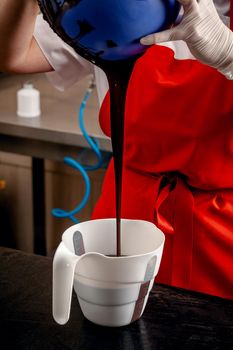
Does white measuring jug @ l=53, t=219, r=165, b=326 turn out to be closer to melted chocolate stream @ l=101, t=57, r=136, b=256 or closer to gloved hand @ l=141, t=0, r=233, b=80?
melted chocolate stream @ l=101, t=57, r=136, b=256

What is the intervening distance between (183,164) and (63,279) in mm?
412

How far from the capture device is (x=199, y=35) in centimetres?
90

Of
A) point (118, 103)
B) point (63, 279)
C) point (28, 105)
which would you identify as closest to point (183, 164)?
point (118, 103)

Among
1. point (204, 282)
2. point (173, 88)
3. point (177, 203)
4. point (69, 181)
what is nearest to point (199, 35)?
point (173, 88)

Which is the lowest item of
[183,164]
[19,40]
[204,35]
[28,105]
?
[28,105]

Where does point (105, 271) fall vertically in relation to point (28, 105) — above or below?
above

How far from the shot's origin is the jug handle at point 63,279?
0.80 meters

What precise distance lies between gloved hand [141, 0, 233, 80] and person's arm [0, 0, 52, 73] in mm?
329

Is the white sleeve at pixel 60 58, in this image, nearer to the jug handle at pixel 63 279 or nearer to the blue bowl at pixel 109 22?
the blue bowl at pixel 109 22

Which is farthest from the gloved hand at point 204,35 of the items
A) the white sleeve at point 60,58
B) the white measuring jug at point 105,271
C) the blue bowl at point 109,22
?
the white sleeve at point 60,58

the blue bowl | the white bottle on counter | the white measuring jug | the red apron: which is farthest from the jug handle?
the white bottle on counter

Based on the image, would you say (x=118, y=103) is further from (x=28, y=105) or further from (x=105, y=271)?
(x=28, y=105)

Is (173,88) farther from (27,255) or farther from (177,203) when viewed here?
(27,255)

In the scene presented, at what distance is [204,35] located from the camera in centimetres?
90
